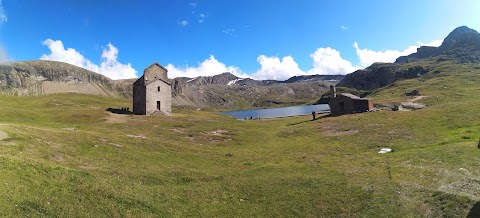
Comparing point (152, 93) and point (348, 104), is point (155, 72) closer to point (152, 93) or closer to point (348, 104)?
point (152, 93)

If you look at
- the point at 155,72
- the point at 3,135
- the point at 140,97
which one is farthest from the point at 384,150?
the point at 155,72

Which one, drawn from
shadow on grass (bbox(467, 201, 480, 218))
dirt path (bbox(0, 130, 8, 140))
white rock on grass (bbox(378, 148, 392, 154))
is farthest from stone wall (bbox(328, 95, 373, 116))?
dirt path (bbox(0, 130, 8, 140))

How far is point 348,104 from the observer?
3484 inches

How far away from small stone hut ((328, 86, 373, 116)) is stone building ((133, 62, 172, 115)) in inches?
1892

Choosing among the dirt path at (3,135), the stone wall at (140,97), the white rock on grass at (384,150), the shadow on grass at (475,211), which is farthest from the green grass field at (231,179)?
the stone wall at (140,97)

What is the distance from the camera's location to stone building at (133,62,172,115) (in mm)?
84938

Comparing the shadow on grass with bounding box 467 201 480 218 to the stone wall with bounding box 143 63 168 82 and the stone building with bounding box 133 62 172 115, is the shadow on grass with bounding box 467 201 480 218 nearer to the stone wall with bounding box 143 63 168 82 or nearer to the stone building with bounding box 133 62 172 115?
the stone building with bounding box 133 62 172 115

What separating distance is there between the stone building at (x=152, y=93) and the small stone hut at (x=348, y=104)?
4806 centimetres

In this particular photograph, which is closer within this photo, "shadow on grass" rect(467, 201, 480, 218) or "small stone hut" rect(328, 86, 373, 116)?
"shadow on grass" rect(467, 201, 480, 218)

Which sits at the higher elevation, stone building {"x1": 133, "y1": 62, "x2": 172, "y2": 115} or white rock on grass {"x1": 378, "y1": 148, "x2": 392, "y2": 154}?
stone building {"x1": 133, "y1": 62, "x2": 172, "y2": 115}

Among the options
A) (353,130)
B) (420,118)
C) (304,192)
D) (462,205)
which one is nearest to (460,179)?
(462,205)

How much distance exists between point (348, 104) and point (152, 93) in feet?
177

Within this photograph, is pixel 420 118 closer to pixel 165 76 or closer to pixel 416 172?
pixel 416 172

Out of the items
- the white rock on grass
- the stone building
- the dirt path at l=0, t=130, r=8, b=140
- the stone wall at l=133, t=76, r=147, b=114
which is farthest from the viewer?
the stone wall at l=133, t=76, r=147, b=114
